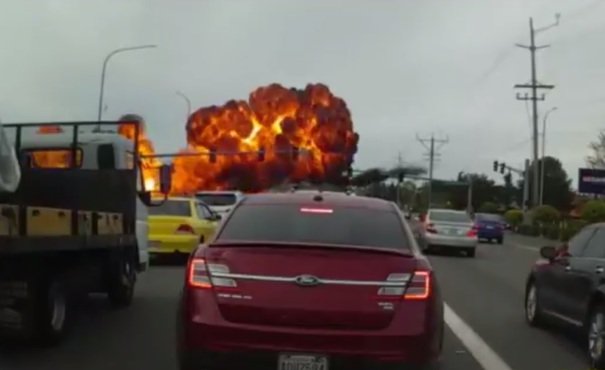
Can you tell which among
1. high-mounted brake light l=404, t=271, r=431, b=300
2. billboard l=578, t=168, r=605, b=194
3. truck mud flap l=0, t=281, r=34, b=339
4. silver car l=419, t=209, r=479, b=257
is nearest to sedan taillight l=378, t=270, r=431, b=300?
high-mounted brake light l=404, t=271, r=431, b=300

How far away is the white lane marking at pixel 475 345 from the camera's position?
9023mm

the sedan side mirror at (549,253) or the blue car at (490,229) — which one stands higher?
the sedan side mirror at (549,253)

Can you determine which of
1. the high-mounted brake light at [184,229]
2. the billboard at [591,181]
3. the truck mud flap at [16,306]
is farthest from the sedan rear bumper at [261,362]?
the billboard at [591,181]

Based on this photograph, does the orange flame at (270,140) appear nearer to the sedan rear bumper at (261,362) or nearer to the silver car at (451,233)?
the silver car at (451,233)

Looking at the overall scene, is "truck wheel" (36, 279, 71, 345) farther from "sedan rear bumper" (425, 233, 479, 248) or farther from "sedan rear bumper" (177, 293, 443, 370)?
"sedan rear bumper" (425, 233, 479, 248)

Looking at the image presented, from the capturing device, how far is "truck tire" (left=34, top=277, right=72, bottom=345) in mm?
9086

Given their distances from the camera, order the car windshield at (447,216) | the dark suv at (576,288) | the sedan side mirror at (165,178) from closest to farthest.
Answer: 1. the dark suv at (576,288)
2. the sedan side mirror at (165,178)
3. the car windshield at (447,216)

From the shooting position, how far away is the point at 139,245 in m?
13.7

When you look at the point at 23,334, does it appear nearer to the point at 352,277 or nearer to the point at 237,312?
the point at 237,312

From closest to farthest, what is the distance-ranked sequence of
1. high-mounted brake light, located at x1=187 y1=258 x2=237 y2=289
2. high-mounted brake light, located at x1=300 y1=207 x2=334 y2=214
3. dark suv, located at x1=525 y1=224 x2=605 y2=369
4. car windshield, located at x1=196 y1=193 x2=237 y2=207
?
1. high-mounted brake light, located at x1=187 y1=258 x2=237 y2=289
2. high-mounted brake light, located at x1=300 y1=207 x2=334 y2=214
3. dark suv, located at x1=525 y1=224 x2=605 y2=369
4. car windshield, located at x1=196 y1=193 x2=237 y2=207

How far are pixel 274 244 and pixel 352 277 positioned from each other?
63cm

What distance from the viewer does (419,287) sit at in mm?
6387

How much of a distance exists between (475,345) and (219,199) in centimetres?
2351

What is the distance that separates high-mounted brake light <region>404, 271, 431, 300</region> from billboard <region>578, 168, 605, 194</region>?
187 ft
